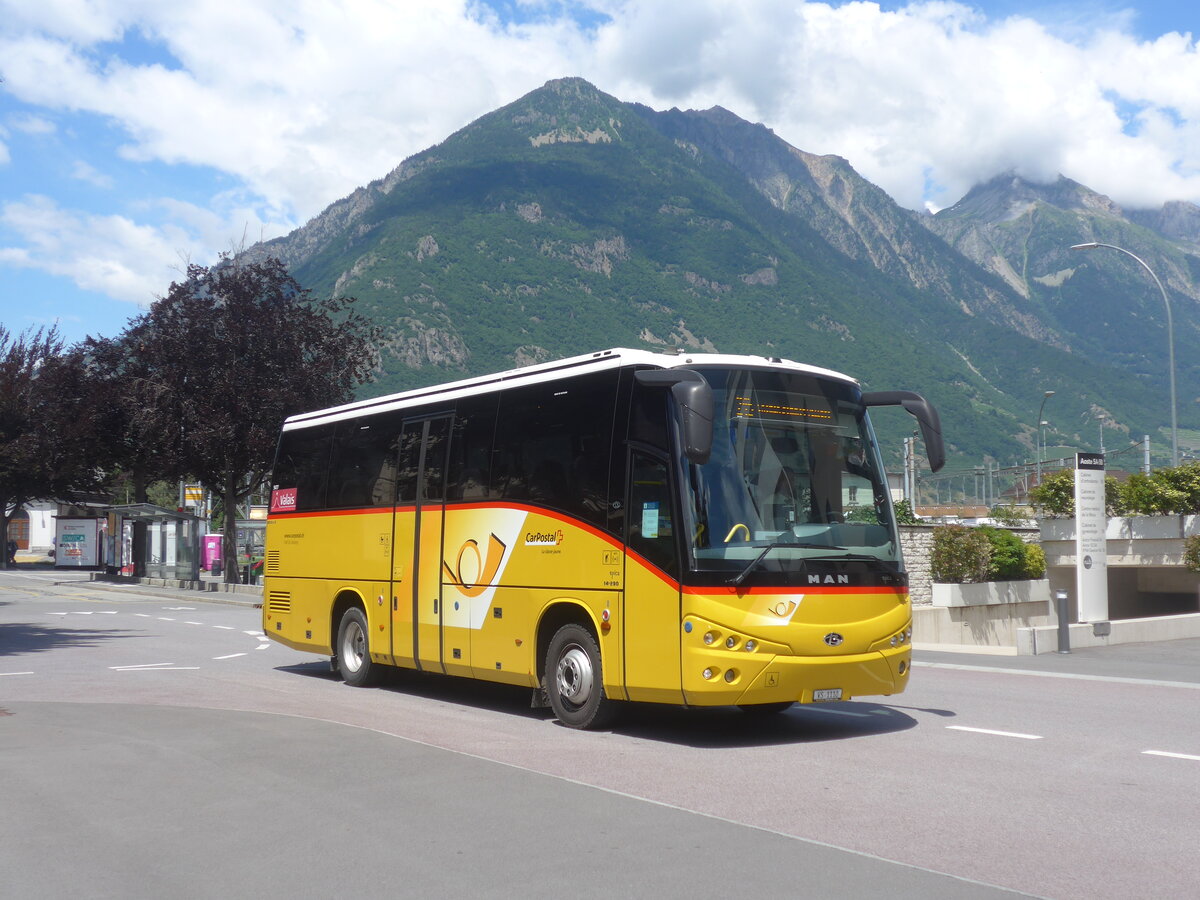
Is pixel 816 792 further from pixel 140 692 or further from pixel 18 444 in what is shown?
pixel 18 444

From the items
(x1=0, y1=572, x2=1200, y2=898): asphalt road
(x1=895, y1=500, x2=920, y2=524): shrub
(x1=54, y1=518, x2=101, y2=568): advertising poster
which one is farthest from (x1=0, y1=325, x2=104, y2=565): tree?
(x1=0, y1=572, x2=1200, y2=898): asphalt road

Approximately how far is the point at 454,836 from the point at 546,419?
5.19 m

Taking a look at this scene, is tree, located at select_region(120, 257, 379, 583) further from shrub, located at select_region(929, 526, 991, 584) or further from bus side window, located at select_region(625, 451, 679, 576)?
bus side window, located at select_region(625, 451, 679, 576)

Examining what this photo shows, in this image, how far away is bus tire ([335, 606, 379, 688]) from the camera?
1406cm

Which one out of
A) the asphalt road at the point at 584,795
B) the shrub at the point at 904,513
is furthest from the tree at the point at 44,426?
the asphalt road at the point at 584,795

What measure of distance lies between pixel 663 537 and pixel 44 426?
5360 centimetres

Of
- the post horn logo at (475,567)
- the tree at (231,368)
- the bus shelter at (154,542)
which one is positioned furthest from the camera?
the bus shelter at (154,542)

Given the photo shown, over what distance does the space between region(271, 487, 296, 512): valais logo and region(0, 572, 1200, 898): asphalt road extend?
2.78 meters

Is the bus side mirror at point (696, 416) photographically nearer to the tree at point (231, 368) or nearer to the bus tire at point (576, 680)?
the bus tire at point (576, 680)

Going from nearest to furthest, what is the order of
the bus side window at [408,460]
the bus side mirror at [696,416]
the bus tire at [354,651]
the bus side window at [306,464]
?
1. the bus side mirror at [696,416]
2. the bus side window at [408,460]
3. the bus tire at [354,651]
4. the bus side window at [306,464]

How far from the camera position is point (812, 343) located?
7116 inches

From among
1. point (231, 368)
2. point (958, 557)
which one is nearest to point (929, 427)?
point (958, 557)

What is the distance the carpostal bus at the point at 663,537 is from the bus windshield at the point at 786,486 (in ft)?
0.05

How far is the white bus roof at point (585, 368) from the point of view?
10211mm
